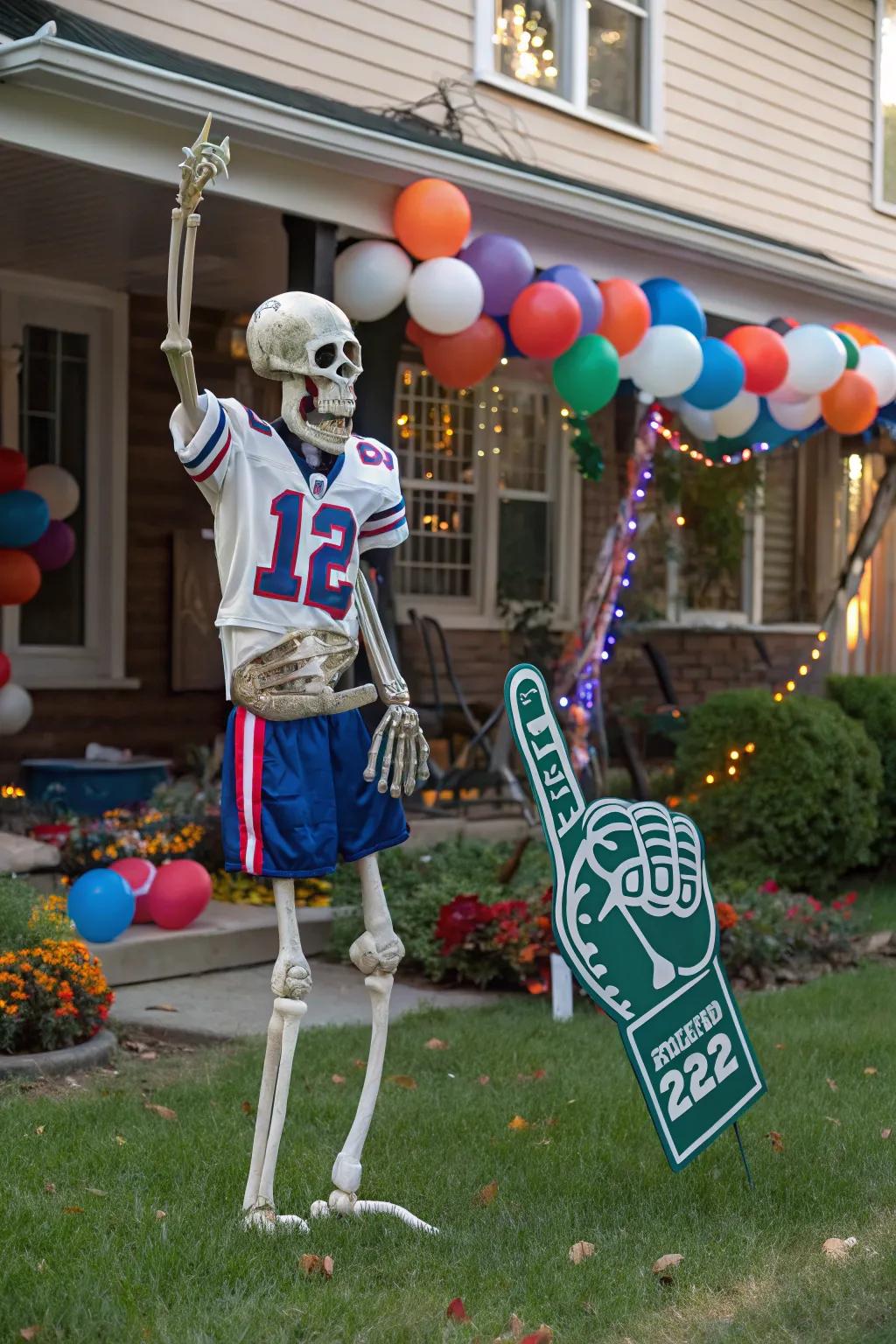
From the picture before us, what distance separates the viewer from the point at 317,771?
363cm

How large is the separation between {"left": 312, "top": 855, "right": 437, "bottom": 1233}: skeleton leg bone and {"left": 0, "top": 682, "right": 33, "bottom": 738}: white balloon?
179 inches

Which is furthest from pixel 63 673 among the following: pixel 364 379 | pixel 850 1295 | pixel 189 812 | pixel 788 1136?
pixel 850 1295

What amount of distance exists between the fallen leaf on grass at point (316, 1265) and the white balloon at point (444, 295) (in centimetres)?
447

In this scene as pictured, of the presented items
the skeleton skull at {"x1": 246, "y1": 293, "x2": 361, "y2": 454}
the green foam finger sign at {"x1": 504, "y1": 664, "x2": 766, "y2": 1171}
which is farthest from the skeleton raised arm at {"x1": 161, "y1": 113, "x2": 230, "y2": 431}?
the green foam finger sign at {"x1": 504, "y1": 664, "x2": 766, "y2": 1171}

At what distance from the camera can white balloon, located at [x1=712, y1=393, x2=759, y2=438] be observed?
865 cm

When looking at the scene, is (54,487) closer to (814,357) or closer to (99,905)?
(99,905)

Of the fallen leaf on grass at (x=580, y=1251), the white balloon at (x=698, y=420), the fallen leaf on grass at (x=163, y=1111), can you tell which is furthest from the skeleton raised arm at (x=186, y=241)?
the white balloon at (x=698, y=420)

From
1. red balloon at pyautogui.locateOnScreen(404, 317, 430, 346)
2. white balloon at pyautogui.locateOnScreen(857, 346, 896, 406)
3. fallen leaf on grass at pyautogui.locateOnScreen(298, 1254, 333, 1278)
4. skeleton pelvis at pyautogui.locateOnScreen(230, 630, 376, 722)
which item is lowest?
fallen leaf on grass at pyautogui.locateOnScreen(298, 1254, 333, 1278)

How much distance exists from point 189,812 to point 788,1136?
3.77m

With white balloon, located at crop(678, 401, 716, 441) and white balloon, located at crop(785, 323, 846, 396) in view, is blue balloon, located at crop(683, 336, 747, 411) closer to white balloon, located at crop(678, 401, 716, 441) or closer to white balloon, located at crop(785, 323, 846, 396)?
white balloon, located at crop(678, 401, 716, 441)

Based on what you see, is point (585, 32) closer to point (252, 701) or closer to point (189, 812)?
point (189, 812)

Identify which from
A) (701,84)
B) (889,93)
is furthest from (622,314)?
(889,93)

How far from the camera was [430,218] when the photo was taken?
6805 mm

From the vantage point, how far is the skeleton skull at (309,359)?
3.57m
